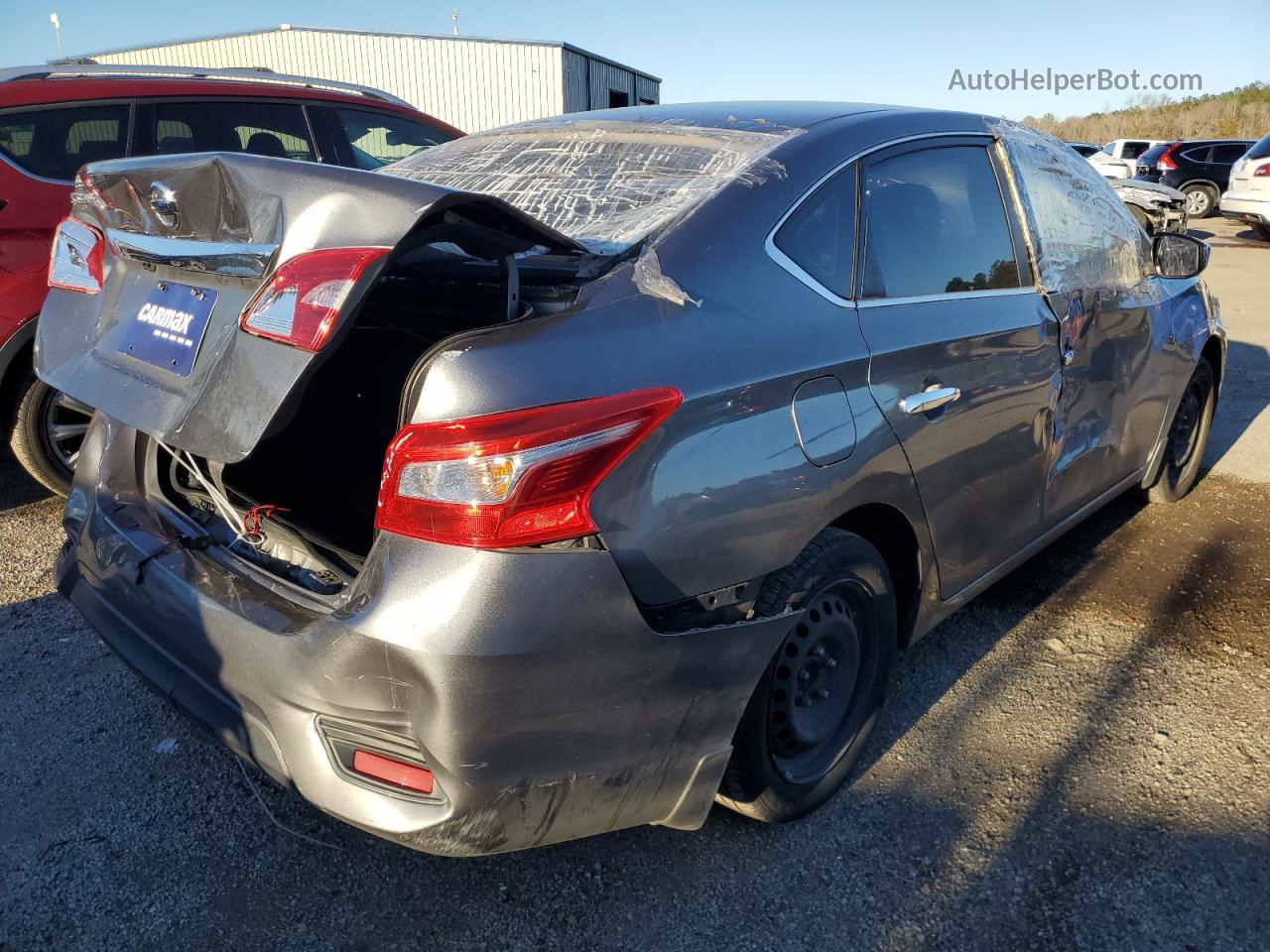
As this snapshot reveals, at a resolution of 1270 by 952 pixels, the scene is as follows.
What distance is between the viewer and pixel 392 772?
1.78 m

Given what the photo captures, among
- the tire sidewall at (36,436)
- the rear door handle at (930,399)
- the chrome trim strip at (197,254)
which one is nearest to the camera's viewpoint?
the chrome trim strip at (197,254)

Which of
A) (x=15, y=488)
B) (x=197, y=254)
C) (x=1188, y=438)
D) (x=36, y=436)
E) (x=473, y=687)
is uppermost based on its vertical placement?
(x=197, y=254)

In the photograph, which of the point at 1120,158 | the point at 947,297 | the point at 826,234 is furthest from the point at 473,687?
the point at 1120,158

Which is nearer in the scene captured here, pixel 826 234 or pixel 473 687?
pixel 473 687

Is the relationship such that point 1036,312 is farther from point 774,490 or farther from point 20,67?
point 20,67

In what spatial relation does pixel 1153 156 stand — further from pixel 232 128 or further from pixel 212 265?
pixel 212 265

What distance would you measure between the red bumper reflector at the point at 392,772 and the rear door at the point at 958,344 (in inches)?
50.4

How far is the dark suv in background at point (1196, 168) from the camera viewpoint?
20.2 m

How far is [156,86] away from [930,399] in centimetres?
401

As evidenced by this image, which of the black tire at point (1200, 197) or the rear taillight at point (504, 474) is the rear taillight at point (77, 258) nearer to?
the rear taillight at point (504, 474)

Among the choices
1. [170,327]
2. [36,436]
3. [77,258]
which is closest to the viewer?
[170,327]

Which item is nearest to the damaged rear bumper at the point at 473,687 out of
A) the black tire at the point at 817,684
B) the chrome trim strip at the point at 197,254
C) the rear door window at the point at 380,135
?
the black tire at the point at 817,684

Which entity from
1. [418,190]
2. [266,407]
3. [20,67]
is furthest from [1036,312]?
[20,67]

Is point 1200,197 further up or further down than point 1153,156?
further down
